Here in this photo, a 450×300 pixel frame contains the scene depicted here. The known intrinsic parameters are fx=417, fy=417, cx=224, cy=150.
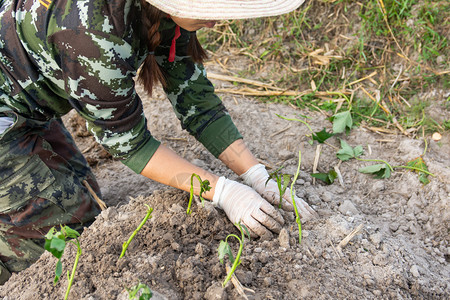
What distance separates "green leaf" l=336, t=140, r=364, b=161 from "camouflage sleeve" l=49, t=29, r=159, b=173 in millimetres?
1224

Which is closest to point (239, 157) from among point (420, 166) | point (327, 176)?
point (327, 176)

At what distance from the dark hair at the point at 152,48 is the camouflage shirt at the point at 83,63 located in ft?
0.10

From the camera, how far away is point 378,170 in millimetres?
2389

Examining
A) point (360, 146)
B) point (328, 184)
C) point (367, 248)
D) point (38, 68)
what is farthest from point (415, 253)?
point (38, 68)

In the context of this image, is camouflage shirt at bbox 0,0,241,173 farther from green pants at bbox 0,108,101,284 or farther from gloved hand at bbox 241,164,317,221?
gloved hand at bbox 241,164,317,221

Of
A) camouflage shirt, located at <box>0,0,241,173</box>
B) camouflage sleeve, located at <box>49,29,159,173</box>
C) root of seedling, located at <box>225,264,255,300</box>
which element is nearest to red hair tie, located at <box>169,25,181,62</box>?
camouflage shirt, located at <box>0,0,241,173</box>

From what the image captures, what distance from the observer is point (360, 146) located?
2547 millimetres

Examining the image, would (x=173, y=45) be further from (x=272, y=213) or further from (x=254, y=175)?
(x=272, y=213)

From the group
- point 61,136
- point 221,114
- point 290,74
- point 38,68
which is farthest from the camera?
point 290,74

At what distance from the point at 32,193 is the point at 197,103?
892mm

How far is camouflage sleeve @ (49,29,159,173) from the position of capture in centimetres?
144

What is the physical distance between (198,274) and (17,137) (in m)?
1.07

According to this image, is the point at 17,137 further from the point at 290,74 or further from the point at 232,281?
the point at 290,74

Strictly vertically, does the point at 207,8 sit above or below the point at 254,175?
above
